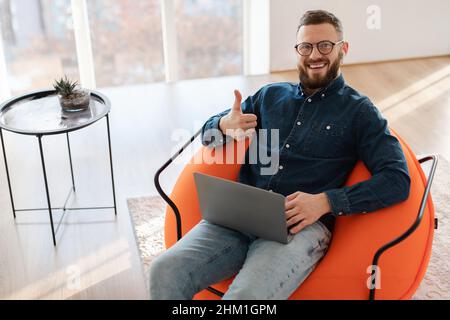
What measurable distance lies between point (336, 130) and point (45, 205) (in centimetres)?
162

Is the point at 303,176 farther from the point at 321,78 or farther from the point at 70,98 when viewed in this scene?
the point at 70,98

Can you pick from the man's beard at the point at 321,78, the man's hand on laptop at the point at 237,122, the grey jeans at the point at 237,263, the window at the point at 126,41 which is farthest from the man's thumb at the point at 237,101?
the window at the point at 126,41

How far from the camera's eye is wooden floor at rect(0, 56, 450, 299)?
2.82 meters

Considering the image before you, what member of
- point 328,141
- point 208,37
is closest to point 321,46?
point 328,141

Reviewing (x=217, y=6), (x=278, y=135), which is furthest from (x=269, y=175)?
(x=217, y=6)

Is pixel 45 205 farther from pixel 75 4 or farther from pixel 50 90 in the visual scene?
pixel 75 4

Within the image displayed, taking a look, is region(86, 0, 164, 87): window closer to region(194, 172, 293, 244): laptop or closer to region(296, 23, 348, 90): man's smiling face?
region(296, 23, 348, 90): man's smiling face

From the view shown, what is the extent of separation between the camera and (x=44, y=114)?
2.99 m

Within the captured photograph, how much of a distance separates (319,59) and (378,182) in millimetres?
501

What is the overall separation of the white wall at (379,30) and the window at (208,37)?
0.93 feet

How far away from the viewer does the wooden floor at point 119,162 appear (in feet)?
9.24

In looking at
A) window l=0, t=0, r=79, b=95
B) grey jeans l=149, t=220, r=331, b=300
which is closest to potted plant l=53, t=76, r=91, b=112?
grey jeans l=149, t=220, r=331, b=300

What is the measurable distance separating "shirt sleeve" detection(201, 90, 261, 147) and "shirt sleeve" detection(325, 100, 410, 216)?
1.63 ft

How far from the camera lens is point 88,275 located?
281 centimetres
